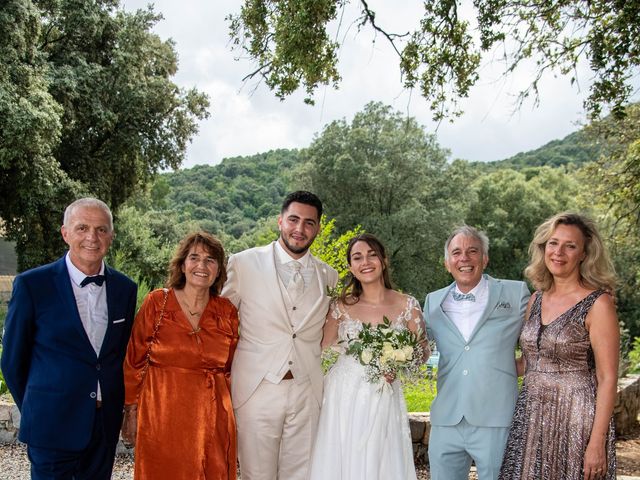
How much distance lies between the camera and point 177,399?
3.68m

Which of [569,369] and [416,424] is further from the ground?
[569,369]

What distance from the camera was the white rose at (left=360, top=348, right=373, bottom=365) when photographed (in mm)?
3945

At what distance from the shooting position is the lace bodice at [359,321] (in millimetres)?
4086

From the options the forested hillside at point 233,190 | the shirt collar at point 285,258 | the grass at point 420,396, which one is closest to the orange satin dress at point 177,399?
the shirt collar at point 285,258

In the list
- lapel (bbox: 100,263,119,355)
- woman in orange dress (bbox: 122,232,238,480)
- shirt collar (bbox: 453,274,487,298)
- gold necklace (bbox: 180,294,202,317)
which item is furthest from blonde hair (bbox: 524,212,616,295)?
lapel (bbox: 100,263,119,355)

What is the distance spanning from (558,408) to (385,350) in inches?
40.5

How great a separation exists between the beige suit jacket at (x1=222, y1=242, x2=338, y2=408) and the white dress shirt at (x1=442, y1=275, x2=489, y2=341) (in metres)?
0.85

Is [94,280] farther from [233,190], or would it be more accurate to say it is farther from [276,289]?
[233,190]

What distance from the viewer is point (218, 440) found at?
3.76 m

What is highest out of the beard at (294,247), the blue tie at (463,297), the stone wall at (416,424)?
the beard at (294,247)

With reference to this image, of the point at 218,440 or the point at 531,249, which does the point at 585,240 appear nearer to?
the point at 531,249

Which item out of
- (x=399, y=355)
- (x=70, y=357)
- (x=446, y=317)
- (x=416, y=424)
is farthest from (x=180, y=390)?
(x=416, y=424)

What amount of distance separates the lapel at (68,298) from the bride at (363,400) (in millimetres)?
1529

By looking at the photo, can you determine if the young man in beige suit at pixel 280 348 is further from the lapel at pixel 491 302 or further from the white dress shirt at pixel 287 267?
the lapel at pixel 491 302
